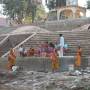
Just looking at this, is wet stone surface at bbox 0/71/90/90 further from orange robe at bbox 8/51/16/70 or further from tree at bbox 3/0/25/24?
tree at bbox 3/0/25/24

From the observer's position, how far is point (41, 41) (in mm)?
27156

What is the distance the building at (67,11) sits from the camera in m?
46.2

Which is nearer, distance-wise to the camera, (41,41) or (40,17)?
(41,41)

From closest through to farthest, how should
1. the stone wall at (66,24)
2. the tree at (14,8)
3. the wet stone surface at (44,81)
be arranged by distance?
the wet stone surface at (44,81)
the stone wall at (66,24)
the tree at (14,8)

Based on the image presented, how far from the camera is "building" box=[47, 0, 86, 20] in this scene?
46153 mm

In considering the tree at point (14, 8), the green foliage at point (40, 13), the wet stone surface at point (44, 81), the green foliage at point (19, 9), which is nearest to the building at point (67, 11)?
the green foliage at point (40, 13)

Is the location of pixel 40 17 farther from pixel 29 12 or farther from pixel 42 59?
pixel 42 59

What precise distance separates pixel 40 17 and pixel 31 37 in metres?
20.2

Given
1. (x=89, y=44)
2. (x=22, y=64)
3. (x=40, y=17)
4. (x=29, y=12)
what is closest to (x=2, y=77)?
(x=22, y=64)

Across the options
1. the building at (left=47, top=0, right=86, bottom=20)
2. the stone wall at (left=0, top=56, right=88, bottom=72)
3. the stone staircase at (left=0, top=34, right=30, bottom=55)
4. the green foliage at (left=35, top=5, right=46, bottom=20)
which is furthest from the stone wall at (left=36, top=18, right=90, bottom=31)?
the stone wall at (left=0, top=56, right=88, bottom=72)

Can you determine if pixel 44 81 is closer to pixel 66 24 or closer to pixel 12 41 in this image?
pixel 12 41

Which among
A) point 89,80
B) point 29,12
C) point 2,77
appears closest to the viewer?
point 89,80

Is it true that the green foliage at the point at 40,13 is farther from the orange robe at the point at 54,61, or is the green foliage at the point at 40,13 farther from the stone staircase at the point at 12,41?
the orange robe at the point at 54,61

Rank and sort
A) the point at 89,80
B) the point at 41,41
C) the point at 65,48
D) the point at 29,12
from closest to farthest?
the point at 89,80 → the point at 65,48 → the point at 41,41 → the point at 29,12
